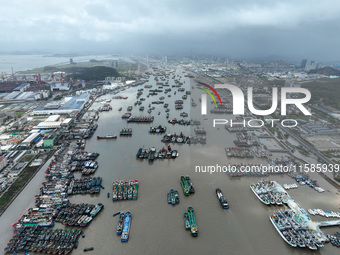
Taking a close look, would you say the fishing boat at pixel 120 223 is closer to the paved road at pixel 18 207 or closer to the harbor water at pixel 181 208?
the harbor water at pixel 181 208

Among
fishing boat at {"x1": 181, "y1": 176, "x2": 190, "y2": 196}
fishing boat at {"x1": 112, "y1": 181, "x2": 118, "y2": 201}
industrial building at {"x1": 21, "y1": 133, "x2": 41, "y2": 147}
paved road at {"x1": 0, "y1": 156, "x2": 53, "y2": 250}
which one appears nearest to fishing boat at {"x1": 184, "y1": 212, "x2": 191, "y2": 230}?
fishing boat at {"x1": 181, "y1": 176, "x2": 190, "y2": 196}

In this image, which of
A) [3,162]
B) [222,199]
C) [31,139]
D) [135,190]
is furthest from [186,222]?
[31,139]

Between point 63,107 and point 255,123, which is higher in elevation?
point 63,107

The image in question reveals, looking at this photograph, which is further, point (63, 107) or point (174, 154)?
point (63, 107)

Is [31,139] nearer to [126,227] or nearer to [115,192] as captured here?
[115,192]

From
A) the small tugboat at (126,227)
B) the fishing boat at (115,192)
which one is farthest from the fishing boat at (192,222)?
the fishing boat at (115,192)

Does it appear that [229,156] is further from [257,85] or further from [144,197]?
[257,85]

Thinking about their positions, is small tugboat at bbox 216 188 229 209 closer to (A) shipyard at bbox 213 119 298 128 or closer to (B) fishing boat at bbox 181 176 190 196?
(B) fishing boat at bbox 181 176 190 196

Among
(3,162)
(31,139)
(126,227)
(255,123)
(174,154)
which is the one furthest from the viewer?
(255,123)

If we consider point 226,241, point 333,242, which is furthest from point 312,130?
point 226,241
